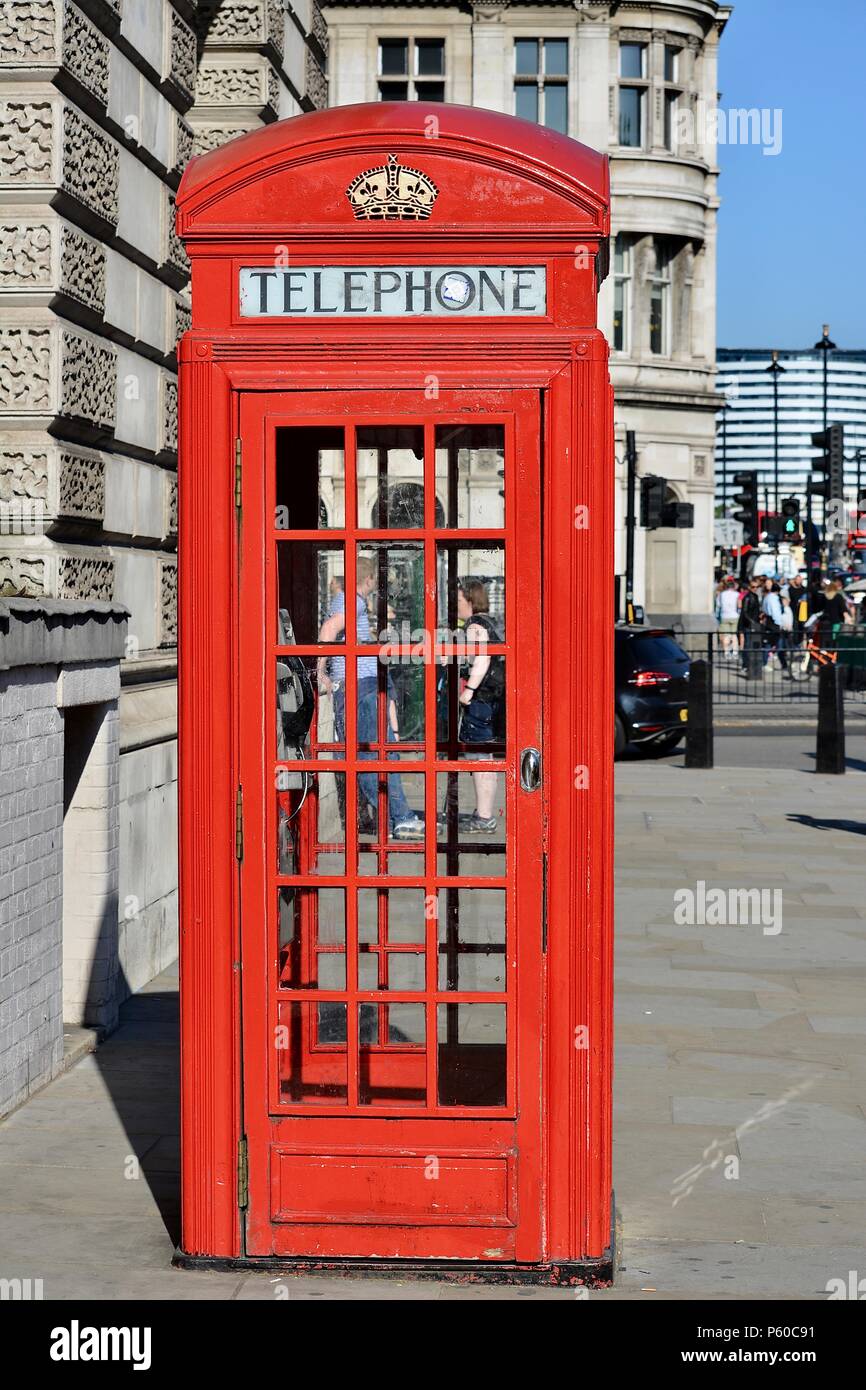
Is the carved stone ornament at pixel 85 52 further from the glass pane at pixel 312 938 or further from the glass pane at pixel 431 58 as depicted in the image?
the glass pane at pixel 431 58

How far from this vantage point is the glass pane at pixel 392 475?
15.8 ft

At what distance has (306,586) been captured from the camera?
4941 mm

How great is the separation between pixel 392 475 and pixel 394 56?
38.4 metres

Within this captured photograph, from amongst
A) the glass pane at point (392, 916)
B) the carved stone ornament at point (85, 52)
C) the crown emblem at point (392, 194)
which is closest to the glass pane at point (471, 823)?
the glass pane at point (392, 916)

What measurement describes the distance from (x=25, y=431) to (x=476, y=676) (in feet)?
10.3

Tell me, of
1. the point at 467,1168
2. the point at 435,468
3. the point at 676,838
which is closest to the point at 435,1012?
the point at 467,1168

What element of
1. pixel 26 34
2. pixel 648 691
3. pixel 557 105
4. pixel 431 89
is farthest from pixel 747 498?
pixel 26 34

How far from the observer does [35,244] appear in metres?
7.32

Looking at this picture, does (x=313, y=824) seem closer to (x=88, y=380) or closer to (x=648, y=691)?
(x=88, y=380)

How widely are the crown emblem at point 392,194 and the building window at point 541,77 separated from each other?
37983mm

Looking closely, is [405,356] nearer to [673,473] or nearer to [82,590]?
[82,590]

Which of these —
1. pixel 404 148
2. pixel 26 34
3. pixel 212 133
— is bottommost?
pixel 404 148

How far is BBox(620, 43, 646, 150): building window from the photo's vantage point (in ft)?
142
